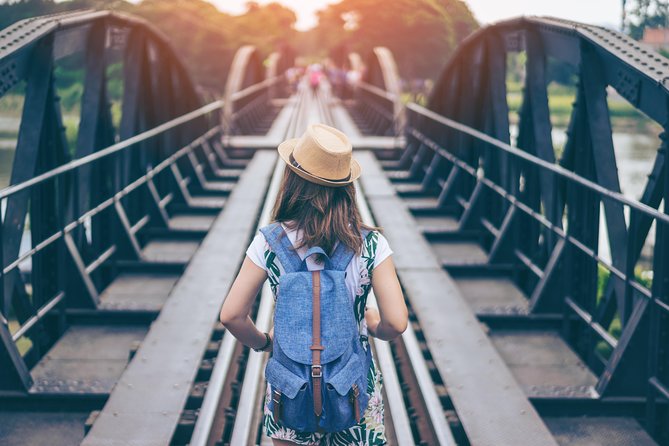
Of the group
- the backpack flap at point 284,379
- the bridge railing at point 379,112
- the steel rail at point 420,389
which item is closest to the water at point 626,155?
the steel rail at point 420,389

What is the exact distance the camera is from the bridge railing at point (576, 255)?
459cm

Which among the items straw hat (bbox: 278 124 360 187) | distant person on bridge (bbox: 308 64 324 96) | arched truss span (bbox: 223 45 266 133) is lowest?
distant person on bridge (bbox: 308 64 324 96)

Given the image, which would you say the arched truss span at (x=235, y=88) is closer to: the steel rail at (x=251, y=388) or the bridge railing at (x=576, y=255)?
the bridge railing at (x=576, y=255)

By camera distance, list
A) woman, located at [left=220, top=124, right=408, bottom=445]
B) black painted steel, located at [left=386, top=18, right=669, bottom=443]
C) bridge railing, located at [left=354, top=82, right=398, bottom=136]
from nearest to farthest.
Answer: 1. woman, located at [left=220, top=124, right=408, bottom=445]
2. black painted steel, located at [left=386, top=18, right=669, bottom=443]
3. bridge railing, located at [left=354, top=82, right=398, bottom=136]

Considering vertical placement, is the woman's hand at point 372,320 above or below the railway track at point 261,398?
above

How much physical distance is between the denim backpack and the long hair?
55 millimetres

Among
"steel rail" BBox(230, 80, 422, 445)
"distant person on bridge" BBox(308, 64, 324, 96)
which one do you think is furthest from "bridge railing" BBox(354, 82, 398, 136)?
"distant person on bridge" BBox(308, 64, 324, 96)

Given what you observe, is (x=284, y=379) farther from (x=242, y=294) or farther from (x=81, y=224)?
(x=81, y=224)

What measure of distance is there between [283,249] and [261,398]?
2862 millimetres

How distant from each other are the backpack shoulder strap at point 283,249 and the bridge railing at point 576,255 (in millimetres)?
2299

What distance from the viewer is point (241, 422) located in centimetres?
473

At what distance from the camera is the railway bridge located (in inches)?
188

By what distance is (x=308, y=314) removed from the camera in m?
2.61

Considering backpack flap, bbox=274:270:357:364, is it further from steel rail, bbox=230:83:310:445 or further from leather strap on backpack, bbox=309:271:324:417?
steel rail, bbox=230:83:310:445
